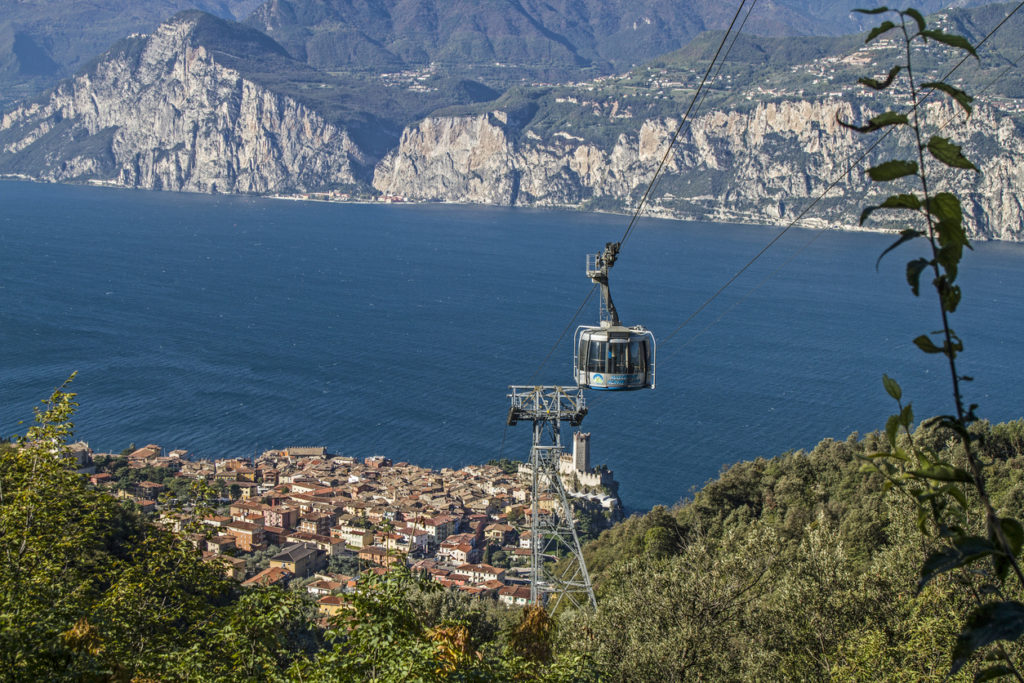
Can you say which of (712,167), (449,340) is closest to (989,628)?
(449,340)

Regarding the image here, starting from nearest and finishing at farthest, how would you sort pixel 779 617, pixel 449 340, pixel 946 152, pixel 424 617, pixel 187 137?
pixel 946 152, pixel 779 617, pixel 424 617, pixel 449 340, pixel 187 137

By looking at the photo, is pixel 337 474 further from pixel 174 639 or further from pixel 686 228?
pixel 686 228

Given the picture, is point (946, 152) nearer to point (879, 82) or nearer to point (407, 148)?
point (879, 82)

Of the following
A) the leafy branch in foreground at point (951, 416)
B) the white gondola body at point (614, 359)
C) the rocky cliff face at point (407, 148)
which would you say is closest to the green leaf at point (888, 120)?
the leafy branch in foreground at point (951, 416)

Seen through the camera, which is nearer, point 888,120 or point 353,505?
point 888,120

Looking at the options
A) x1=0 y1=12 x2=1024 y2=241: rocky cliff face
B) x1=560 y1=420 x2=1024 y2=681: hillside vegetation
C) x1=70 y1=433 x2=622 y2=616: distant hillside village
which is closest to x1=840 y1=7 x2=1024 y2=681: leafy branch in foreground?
x1=560 y1=420 x2=1024 y2=681: hillside vegetation

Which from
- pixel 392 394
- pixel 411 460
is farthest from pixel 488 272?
pixel 411 460

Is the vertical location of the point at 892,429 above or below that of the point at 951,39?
below
